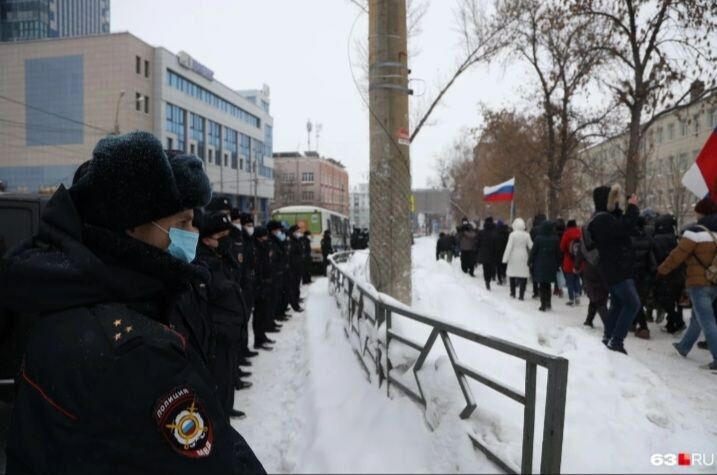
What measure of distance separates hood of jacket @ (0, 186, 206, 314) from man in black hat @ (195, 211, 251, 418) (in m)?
2.68

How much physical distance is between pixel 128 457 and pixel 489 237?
14193 millimetres

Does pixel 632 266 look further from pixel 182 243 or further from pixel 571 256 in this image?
pixel 182 243

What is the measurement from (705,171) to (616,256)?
3.53 meters

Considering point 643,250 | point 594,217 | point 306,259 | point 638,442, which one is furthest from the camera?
point 306,259

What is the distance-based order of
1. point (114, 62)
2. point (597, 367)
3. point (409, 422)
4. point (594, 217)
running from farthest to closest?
point (114, 62) < point (594, 217) < point (597, 367) < point (409, 422)

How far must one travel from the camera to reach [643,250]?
25.4 ft

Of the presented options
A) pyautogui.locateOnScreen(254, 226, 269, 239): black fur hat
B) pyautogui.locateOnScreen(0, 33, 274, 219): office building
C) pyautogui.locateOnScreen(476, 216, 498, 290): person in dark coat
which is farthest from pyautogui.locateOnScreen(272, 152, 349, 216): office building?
pyautogui.locateOnScreen(254, 226, 269, 239): black fur hat

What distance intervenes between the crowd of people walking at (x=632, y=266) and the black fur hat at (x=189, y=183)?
3.57 meters

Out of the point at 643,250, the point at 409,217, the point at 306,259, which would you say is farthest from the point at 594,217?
the point at 306,259

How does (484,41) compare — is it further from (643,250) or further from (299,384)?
(299,384)

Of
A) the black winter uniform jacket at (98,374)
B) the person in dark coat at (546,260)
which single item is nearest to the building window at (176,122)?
the person in dark coat at (546,260)

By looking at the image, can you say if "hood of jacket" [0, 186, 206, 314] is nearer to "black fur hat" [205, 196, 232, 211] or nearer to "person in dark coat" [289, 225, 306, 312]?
"black fur hat" [205, 196, 232, 211]

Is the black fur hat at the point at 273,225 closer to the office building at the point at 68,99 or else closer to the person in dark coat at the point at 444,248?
the person in dark coat at the point at 444,248

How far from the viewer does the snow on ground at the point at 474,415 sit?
2.55 meters
